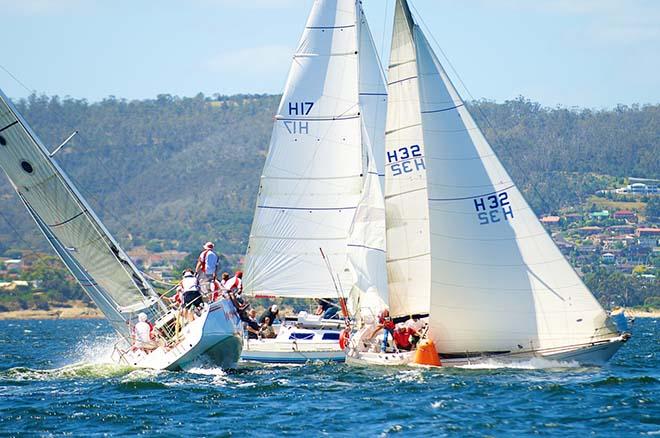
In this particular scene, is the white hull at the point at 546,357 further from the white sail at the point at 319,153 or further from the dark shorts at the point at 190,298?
the white sail at the point at 319,153

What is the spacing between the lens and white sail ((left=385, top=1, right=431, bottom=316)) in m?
29.8

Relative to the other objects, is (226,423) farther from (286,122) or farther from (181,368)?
(286,122)

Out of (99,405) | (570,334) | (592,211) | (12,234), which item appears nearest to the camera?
(99,405)

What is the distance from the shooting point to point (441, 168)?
28859 mm

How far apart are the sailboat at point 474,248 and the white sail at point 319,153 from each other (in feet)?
18.0

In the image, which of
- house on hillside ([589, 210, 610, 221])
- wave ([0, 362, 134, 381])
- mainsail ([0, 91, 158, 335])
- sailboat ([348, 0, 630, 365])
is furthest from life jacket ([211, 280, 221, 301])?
house on hillside ([589, 210, 610, 221])

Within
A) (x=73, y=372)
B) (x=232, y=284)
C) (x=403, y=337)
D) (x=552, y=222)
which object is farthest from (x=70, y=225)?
(x=552, y=222)

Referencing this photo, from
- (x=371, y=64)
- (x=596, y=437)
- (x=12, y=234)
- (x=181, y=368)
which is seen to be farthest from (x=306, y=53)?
(x=12, y=234)

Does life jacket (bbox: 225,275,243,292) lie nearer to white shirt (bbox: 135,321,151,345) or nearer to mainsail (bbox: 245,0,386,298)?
white shirt (bbox: 135,321,151,345)

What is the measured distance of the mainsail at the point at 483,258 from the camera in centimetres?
2834

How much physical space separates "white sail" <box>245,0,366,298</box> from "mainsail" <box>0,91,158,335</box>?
660cm

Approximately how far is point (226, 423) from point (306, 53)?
51.9 ft

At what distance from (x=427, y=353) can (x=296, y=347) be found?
5.49m

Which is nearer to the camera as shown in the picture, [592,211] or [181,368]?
[181,368]
